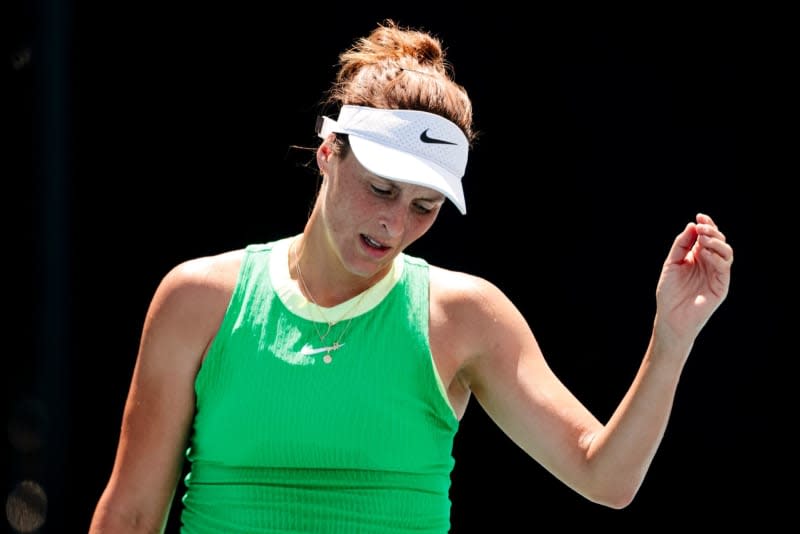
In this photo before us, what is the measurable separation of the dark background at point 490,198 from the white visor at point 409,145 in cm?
112

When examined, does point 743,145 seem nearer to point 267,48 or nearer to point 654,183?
point 654,183

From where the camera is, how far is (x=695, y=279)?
1798 mm

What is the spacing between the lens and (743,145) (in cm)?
309

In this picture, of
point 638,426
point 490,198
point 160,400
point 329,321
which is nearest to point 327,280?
point 329,321

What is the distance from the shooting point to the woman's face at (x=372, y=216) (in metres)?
1.91

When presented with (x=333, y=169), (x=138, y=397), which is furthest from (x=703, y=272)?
(x=138, y=397)

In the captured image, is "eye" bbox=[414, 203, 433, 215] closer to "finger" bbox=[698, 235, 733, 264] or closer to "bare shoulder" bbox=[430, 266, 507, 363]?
"bare shoulder" bbox=[430, 266, 507, 363]

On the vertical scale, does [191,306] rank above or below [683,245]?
below

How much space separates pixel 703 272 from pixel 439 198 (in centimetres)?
42

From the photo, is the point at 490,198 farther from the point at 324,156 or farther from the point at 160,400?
the point at 160,400

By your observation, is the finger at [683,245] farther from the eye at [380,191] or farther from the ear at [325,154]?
the ear at [325,154]

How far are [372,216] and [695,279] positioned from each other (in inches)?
18.9

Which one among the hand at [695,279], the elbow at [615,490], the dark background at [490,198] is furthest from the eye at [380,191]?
the dark background at [490,198]

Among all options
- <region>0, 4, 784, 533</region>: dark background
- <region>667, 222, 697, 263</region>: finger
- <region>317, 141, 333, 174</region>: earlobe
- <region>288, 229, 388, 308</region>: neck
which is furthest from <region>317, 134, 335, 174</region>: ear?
<region>0, 4, 784, 533</region>: dark background
